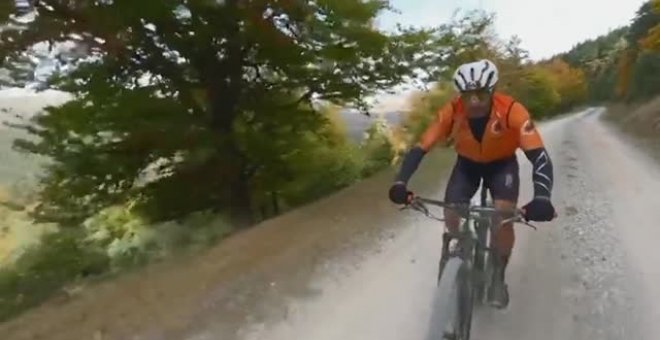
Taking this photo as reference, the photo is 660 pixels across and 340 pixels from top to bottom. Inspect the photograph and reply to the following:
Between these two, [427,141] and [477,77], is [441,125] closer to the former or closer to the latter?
[427,141]

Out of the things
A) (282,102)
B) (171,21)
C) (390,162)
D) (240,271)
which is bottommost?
(390,162)

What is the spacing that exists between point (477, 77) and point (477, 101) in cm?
19

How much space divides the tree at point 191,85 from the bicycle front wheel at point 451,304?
903cm

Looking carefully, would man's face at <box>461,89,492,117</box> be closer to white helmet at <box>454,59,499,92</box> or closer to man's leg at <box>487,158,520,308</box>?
white helmet at <box>454,59,499,92</box>

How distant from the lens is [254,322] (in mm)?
6531

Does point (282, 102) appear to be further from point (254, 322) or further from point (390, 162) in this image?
point (390, 162)

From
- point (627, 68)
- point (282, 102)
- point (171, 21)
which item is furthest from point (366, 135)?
point (627, 68)

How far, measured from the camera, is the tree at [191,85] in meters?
13.1

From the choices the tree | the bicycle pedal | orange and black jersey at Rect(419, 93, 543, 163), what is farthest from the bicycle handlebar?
the tree

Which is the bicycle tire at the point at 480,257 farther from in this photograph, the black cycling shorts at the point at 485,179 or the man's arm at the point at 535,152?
the man's arm at the point at 535,152

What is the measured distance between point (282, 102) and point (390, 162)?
12967 millimetres

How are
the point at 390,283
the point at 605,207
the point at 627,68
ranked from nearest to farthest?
the point at 390,283 < the point at 605,207 < the point at 627,68

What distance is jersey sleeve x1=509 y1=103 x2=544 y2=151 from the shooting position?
5.02 metres

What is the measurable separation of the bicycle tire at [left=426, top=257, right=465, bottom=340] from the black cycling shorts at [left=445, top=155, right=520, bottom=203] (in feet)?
2.72
